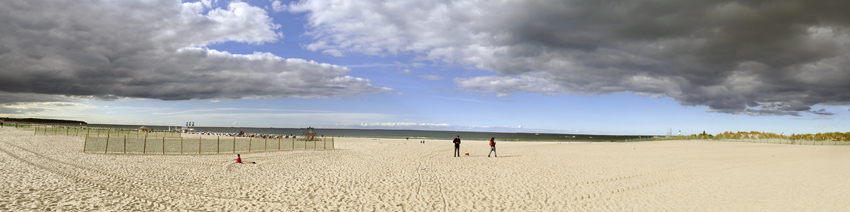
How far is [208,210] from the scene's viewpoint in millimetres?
10539

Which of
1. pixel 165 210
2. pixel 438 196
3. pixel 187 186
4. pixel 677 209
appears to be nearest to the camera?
pixel 165 210

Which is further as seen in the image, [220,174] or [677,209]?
[220,174]

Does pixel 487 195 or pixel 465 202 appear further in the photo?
pixel 487 195

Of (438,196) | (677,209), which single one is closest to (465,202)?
(438,196)

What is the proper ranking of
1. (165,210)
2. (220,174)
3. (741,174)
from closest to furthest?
(165,210) < (220,174) < (741,174)

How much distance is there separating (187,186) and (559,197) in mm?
13350

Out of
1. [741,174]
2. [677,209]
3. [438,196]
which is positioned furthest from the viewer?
[741,174]

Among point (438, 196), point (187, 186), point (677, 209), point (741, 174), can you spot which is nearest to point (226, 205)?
point (187, 186)

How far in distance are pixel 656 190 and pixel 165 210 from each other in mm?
16484

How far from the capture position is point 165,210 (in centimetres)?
1053

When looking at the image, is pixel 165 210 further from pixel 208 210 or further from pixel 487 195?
pixel 487 195

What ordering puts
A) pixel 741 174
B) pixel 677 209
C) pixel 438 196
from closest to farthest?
pixel 677 209, pixel 438 196, pixel 741 174

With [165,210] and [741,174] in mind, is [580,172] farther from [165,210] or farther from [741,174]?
[165,210]

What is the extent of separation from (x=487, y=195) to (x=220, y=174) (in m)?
12.2
